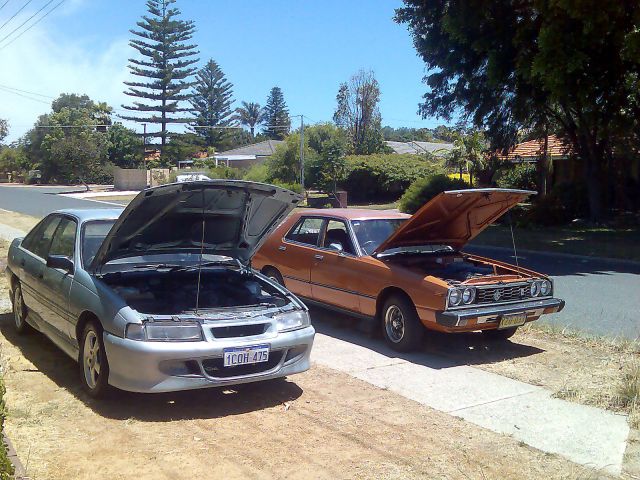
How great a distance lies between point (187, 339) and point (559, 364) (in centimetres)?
403

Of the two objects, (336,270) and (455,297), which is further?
(336,270)

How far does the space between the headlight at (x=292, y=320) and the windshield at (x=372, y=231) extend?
233cm

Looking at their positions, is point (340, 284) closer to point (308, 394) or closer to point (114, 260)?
point (308, 394)

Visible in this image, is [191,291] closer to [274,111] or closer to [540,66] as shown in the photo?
[540,66]

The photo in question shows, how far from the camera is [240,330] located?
5.49 meters

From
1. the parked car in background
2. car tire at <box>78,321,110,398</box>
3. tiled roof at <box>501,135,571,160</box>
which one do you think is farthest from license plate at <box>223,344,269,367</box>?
tiled roof at <box>501,135,571,160</box>

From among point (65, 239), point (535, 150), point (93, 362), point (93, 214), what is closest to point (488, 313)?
point (93, 362)

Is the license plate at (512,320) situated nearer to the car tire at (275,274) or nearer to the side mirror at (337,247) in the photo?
the side mirror at (337,247)

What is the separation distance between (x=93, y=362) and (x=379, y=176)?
35.3 metres

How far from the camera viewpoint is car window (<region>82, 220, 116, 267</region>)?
6.26 m

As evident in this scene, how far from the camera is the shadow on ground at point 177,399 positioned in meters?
5.34

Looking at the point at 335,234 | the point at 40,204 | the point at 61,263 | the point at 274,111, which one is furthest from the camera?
the point at 274,111

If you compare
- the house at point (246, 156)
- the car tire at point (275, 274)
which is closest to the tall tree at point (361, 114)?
the house at point (246, 156)

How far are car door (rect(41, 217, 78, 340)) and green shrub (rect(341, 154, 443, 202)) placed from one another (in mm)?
33786
